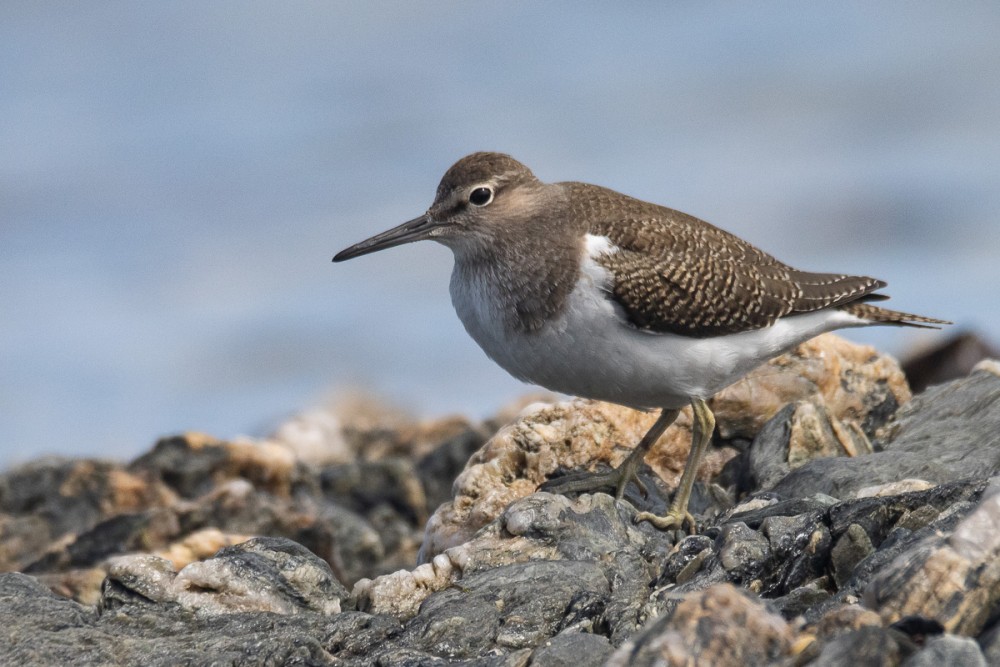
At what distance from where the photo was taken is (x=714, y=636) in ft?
15.7

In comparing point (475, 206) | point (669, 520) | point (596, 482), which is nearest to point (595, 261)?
point (475, 206)

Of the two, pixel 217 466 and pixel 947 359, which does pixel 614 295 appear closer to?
pixel 217 466

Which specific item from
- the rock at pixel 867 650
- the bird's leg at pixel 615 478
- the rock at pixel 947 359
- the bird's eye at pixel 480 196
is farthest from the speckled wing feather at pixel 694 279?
the rock at pixel 947 359

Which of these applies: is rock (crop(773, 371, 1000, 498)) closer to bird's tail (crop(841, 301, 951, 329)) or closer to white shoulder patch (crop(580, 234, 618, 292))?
bird's tail (crop(841, 301, 951, 329))

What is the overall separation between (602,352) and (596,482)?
1.11m

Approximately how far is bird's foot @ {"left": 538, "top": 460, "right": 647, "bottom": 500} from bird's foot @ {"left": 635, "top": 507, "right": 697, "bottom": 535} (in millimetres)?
386

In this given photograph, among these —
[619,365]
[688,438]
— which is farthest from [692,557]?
[688,438]

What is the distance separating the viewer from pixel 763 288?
32.4 ft

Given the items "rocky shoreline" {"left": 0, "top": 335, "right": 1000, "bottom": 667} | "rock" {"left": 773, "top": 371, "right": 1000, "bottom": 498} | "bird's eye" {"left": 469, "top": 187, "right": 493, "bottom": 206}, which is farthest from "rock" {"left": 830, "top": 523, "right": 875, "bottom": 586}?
"bird's eye" {"left": 469, "top": 187, "right": 493, "bottom": 206}

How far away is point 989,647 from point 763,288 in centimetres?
539

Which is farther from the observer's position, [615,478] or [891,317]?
[891,317]

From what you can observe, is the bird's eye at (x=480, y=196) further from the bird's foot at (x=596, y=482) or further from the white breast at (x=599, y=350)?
the bird's foot at (x=596, y=482)

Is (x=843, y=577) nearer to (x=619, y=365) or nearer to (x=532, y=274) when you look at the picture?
(x=619, y=365)

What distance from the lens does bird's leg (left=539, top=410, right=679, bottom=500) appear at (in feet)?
30.6
